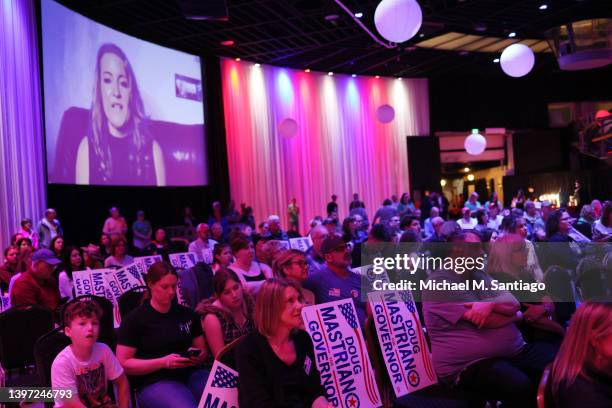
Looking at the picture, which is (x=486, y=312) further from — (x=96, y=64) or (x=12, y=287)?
(x=96, y=64)

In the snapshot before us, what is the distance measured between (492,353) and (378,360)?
641 millimetres

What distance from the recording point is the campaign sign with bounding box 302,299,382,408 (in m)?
3.51

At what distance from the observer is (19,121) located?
10.4m

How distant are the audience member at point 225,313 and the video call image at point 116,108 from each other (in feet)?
27.0

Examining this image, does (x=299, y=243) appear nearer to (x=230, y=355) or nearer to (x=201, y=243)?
(x=201, y=243)

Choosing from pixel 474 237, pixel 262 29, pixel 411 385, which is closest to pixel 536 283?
pixel 474 237

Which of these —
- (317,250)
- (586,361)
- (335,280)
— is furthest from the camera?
(317,250)

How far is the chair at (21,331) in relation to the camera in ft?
15.7

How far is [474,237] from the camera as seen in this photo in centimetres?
427

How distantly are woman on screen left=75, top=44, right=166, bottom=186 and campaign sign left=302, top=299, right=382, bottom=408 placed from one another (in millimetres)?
9510

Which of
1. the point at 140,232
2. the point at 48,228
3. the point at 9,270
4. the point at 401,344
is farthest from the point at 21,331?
the point at 140,232

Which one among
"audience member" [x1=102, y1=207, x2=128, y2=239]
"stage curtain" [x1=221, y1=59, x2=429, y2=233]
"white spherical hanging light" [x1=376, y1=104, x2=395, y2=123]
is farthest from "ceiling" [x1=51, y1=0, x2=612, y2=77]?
"audience member" [x1=102, y1=207, x2=128, y2=239]

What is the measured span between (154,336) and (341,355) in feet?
3.42

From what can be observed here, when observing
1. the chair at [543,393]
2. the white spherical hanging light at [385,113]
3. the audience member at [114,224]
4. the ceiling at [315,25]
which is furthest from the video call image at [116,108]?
the chair at [543,393]
